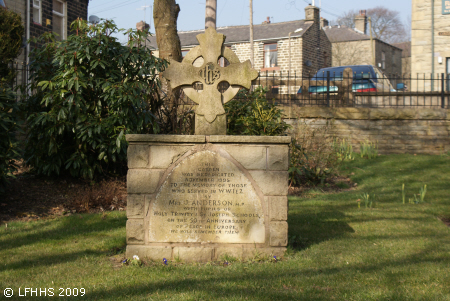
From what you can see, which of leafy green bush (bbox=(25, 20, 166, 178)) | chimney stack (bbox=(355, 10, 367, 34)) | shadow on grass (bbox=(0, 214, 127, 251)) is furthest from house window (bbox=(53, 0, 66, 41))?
chimney stack (bbox=(355, 10, 367, 34))

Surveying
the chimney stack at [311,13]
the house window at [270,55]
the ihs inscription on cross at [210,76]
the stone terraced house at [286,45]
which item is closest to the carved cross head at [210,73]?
the ihs inscription on cross at [210,76]

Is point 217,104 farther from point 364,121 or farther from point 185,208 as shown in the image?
point 364,121

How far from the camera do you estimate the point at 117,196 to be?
7.24 metres

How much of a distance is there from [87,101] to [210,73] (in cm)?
340

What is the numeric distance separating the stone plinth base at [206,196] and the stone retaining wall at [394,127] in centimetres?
802

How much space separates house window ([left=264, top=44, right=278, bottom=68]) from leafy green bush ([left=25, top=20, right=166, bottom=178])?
2480cm

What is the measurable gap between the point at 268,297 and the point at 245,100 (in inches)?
238

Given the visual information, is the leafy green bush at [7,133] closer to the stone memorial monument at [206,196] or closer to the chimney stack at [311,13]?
the stone memorial monument at [206,196]

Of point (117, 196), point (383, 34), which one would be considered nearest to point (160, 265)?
point (117, 196)

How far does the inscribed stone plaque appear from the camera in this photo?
175 inches

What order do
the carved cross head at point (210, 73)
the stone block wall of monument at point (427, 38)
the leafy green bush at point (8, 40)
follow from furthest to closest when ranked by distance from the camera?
the stone block wall of monument at point (427, 38) → the leafy green bush at point (8, 40) → the carved cross head at point (210, 73)

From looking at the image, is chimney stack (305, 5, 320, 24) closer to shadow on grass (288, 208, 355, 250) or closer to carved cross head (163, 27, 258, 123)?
shadow on grass (288, 208, 355, 250)

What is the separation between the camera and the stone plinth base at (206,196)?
4449 mm

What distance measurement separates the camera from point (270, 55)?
31.6m
